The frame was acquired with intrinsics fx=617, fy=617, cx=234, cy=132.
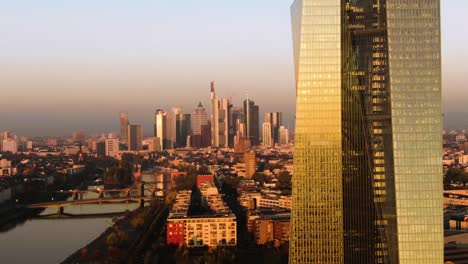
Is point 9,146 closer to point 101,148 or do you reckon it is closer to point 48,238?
point 101,148

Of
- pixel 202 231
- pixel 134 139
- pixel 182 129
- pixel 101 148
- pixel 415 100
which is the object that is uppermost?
pixel 182 129

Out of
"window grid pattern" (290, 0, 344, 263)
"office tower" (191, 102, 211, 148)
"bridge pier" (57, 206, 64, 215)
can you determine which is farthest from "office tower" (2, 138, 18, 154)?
"window grid pattern" (290, 0, 344, 263)

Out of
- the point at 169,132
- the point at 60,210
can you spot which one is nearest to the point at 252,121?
the point at 169,132

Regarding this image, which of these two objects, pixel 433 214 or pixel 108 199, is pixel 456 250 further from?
pixel 108 199

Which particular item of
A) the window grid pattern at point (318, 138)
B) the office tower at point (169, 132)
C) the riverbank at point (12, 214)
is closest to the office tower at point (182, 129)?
the office tower at point (169, 132)

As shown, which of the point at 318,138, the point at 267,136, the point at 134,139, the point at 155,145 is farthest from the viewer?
the point at 134,139

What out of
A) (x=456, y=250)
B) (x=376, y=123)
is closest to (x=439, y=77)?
(x=376, y=123)
